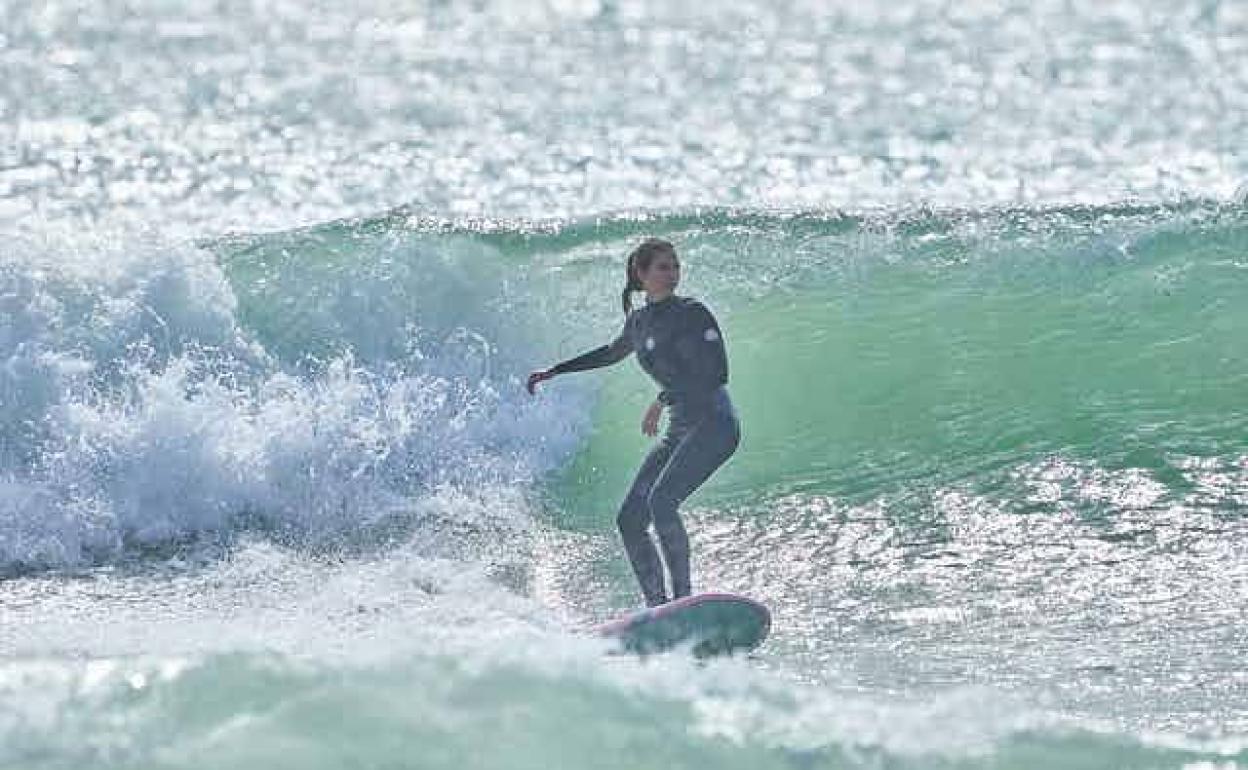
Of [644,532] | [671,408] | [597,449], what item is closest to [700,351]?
[671,408]

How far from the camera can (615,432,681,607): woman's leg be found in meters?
9.29

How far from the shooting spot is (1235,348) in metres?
13.1

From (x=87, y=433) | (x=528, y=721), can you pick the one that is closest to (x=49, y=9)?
(x=87, y=433)

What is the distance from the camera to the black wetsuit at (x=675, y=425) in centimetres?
914

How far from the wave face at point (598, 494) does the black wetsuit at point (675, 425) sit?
58 cm

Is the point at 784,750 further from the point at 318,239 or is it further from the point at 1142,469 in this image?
the point at 318,239

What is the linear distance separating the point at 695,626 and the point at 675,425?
0.82 m

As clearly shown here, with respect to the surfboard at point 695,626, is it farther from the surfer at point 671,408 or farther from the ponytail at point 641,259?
the ponytail at point 641,259

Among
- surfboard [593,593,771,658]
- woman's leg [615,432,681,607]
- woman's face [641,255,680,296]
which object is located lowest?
surfboard [593,593,771,658]

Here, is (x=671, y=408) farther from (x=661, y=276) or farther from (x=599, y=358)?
(x=661, y=276)

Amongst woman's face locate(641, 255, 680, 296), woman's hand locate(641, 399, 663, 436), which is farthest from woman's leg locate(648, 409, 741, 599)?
woman's face locate(641, 255, 680, 296)

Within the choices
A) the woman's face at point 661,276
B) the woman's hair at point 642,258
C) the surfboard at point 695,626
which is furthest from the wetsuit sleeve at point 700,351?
the surfboard at point 695,626

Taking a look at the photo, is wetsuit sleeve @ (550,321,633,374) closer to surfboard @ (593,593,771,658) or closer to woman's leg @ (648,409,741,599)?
woman's leg @ (648,409,741,599)

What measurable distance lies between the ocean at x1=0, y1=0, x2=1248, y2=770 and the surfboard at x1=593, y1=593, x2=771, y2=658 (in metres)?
0.17
